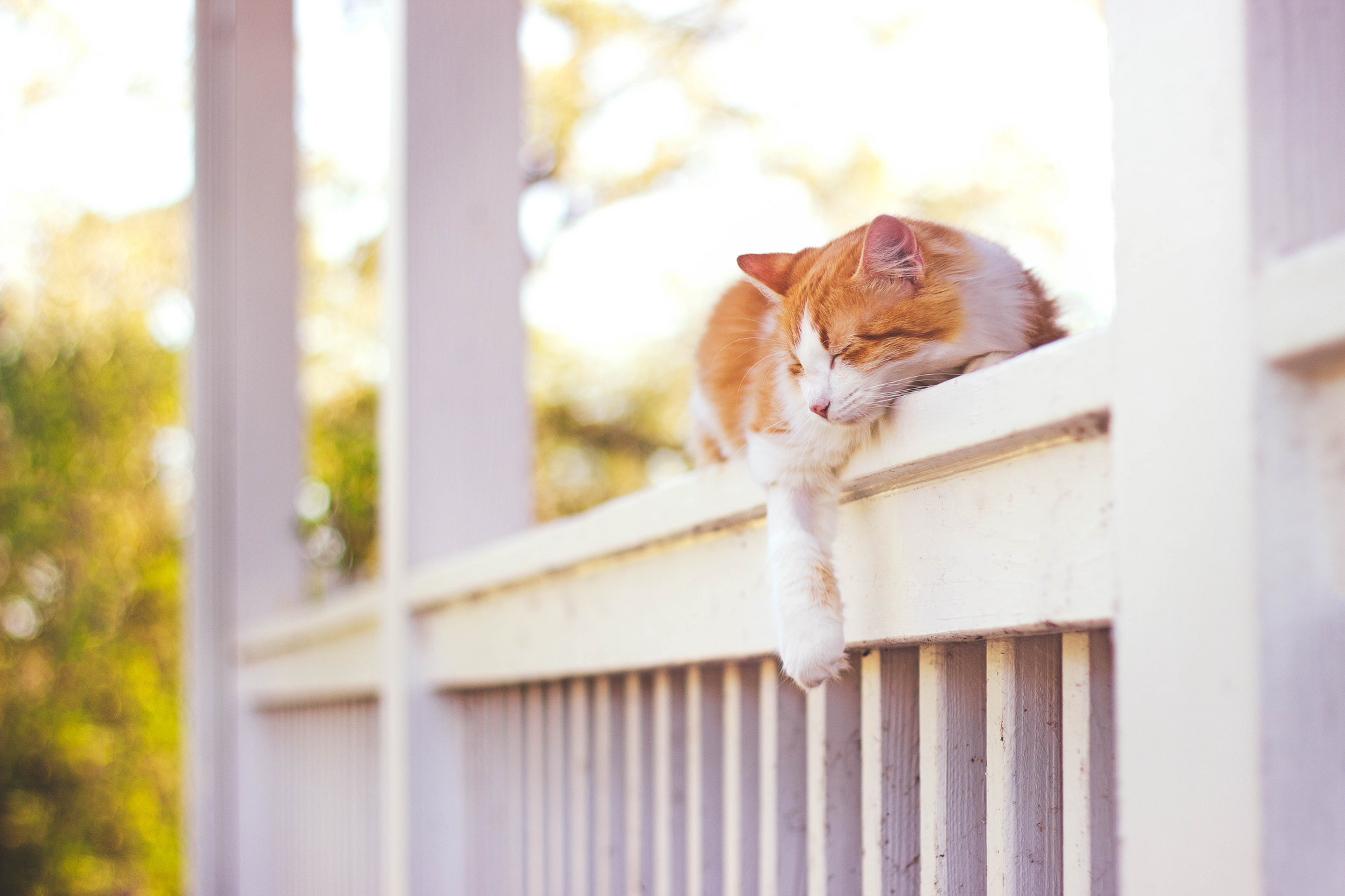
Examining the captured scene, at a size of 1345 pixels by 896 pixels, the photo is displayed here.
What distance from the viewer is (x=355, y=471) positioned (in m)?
3.37

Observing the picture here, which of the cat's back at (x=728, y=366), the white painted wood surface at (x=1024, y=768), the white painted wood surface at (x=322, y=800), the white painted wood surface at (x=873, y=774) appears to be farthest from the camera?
the white painted wood surface at (x=322, y=800)

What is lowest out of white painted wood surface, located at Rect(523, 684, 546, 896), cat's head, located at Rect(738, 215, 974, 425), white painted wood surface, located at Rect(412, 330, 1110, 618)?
white painted wood surface, located at Rect(523, 684, 546, 896)

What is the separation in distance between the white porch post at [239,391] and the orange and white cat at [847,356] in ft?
8.64

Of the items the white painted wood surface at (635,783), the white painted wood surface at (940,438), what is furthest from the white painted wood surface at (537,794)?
the white painted wood surface at (940,438)

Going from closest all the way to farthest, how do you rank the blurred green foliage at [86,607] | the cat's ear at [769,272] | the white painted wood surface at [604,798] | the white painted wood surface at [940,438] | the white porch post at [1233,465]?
1. the white porch post at [1233,465]
2. the white painted wood surface at [940,438]
3. the cat's ear at [769,272]
4. the white painted wood surface at [604,798]
5. the blurred green foliage at [86,607]

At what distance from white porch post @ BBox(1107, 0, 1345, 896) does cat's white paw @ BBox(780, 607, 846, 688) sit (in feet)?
0.72

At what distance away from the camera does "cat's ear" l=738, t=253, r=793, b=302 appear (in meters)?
0.93

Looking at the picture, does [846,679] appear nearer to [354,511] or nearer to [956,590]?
[956,590]

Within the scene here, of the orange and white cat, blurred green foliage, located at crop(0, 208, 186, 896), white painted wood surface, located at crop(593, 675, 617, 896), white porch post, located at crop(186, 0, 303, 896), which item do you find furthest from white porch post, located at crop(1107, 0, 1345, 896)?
blurred green foliage, located at crop(0, 208, 186, 896)

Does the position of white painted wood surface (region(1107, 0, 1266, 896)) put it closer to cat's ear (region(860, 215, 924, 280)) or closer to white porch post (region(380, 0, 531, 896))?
cat's ear (region(860, 215, 924, 280))

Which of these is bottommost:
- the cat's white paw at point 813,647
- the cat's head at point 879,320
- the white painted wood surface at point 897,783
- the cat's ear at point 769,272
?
the white painted wood surface at point 897,783

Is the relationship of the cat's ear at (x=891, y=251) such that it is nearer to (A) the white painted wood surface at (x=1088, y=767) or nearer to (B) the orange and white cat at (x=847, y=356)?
(B) the orange and white cat at (x=847, y=356)

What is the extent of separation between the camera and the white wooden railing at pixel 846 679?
0.64 metres

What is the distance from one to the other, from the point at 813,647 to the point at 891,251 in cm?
29
